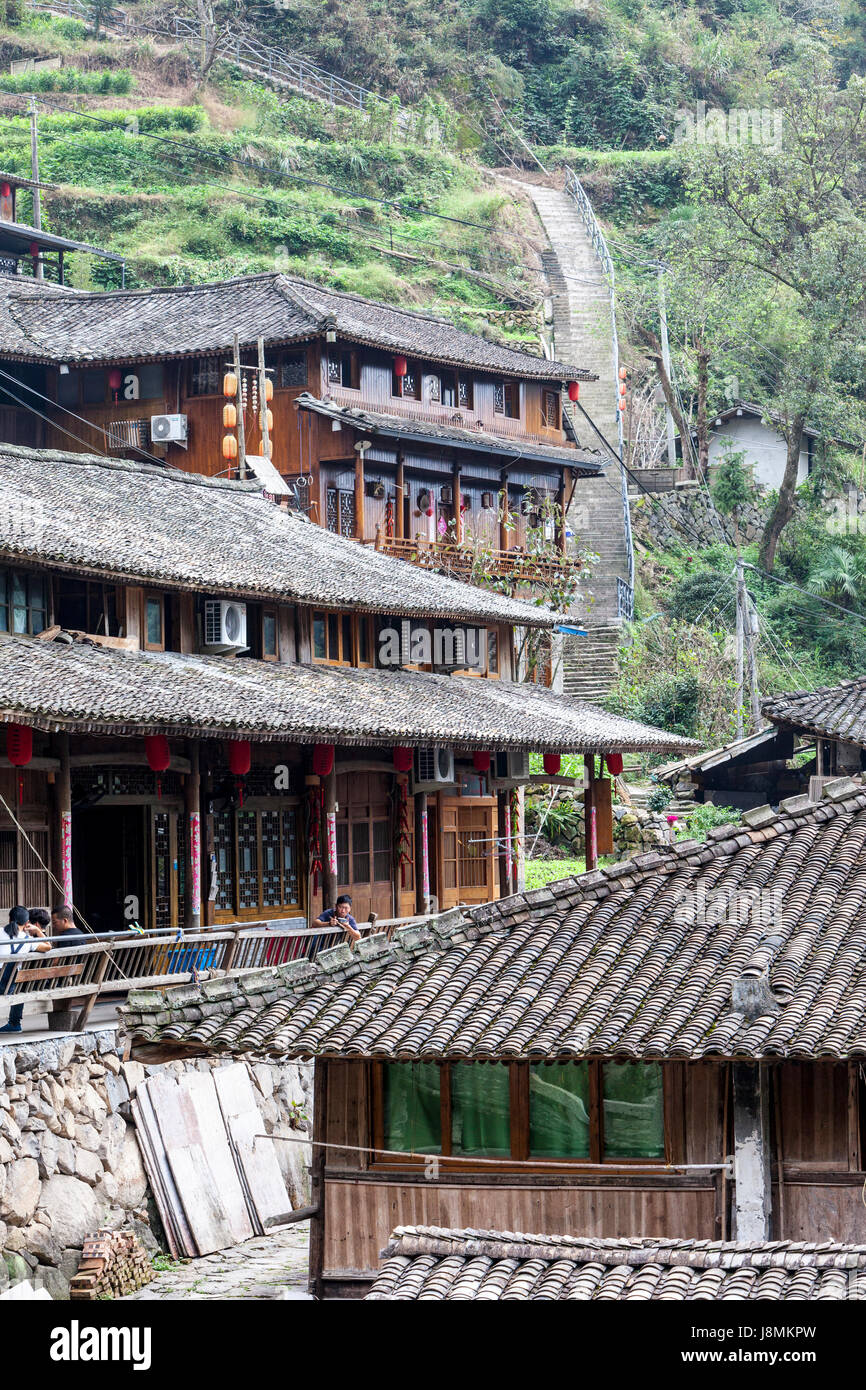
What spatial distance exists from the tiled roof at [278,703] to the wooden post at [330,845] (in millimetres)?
1315

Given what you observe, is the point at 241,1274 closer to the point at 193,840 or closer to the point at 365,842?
the point at 193,840

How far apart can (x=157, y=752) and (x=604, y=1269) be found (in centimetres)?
1239

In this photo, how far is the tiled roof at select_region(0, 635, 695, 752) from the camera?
64.6ft

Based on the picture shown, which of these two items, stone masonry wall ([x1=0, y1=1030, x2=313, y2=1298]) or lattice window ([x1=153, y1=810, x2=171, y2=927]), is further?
lattice window ([x1=153, y1=810, x2=171, y2=927])

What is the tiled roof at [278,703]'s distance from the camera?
64.6 feet

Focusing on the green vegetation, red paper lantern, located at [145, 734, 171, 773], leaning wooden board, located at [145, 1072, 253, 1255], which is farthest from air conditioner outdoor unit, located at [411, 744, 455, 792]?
leaning wooden board, located at [145, 1072, 253, 1255]

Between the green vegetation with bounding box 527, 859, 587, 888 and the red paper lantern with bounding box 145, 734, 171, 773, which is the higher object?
the red paper lantern with bounding box 145, 734, 171, 773

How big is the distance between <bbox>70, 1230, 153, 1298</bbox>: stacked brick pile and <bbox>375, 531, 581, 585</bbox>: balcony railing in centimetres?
2155

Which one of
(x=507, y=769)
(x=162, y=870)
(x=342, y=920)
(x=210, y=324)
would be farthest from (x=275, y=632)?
(x=210, y=324)

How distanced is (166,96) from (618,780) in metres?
38.1

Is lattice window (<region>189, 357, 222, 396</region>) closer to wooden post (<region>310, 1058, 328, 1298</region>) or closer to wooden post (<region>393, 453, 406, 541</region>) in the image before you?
wooden post (<region>393, 453, 406, 541</region>)

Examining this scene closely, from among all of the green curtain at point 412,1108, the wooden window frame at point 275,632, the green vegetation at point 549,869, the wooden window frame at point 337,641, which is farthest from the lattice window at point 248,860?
the green curtain at point 412,1108

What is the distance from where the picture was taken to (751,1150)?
528 inches

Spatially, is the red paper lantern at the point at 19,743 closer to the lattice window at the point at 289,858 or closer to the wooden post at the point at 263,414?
the lattice window at the point at 289,858
